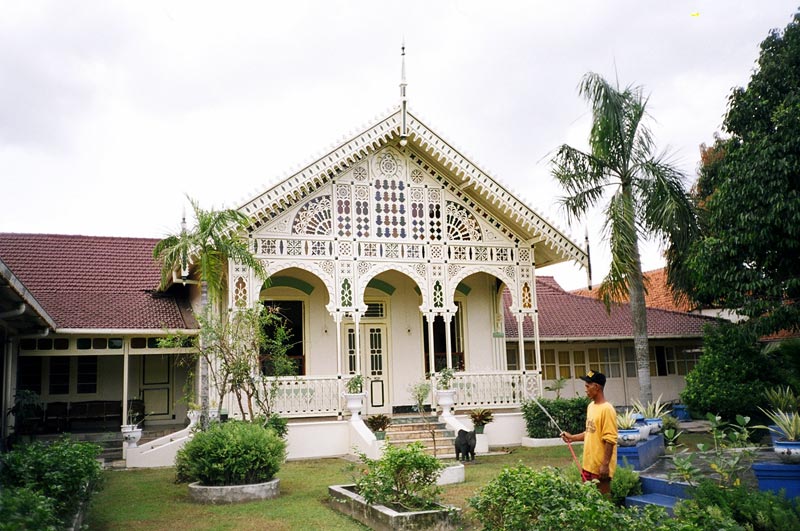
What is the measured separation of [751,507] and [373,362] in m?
13.0

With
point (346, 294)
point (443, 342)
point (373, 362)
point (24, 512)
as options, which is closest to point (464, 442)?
point (346, 294)

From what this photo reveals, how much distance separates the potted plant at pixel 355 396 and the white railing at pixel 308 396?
1.48ft

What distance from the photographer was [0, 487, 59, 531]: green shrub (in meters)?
4.52

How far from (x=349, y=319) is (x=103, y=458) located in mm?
6400

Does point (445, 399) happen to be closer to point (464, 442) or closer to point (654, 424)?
point (464, 442)

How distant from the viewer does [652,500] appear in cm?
804

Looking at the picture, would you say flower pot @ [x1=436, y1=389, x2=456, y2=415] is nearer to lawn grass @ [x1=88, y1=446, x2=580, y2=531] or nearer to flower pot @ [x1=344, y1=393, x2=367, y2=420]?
flower pot @ [x1=344, y1=393, x2=367, y2=420]

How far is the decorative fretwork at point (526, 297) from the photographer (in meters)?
18.2

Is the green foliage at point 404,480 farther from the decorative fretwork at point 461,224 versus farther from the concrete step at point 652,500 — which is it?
the decorative fretwork at point 461,224

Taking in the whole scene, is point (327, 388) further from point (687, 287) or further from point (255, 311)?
point (687, 287)

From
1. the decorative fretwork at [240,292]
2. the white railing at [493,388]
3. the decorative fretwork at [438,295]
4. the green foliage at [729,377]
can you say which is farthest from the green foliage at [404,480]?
the green foliage at [729,377]

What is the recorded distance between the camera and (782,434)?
27.1ft

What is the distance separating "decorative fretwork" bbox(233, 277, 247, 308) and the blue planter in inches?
428

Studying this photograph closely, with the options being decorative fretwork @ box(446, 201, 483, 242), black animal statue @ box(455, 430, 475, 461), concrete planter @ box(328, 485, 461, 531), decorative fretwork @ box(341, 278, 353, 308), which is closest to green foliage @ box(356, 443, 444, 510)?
concrete planter @ box(328, 485, 461, 531)
